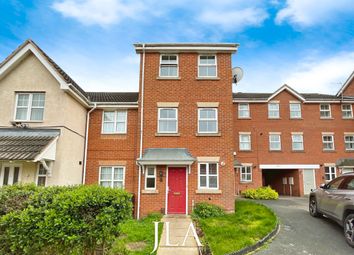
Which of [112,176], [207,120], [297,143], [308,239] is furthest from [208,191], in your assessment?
[297,143]

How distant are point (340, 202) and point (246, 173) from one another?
1538cm

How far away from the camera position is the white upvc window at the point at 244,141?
79.0 ft

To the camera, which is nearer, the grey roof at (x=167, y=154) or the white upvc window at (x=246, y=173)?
the grey roof at (x=167, y=154)

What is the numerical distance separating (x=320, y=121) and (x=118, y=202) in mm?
24600

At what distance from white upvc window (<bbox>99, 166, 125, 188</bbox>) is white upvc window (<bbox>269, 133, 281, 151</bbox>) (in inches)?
637

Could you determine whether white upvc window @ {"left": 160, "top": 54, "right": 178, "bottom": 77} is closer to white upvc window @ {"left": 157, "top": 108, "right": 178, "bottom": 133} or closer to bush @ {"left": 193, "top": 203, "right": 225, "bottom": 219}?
white upvc window @ {"left": 157, "top": 108, "right": 178, "bottom": 133}

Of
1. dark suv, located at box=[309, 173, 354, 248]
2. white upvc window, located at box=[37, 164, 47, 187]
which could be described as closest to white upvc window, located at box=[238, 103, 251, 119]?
dark suv, located at box=[309, 173, 354, 248]

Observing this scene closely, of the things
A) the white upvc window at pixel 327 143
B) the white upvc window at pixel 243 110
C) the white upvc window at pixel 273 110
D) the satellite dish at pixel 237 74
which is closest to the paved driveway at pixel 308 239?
the satellite dish at pixel 237 74

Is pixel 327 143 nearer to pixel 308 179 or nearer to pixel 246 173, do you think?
pixel 308 179

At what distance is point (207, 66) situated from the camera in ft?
47.7

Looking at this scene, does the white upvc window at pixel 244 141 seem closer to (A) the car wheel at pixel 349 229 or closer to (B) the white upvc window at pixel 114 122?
(B) the white upvc window at pixel 114 122

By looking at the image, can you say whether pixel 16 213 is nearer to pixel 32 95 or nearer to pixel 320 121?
pixel 32 95

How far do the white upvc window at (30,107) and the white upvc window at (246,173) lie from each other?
18430 millimetres

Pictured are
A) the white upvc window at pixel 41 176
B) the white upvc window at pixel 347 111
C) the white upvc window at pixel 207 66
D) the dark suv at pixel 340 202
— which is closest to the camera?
the dark suv at pixel 340 202
